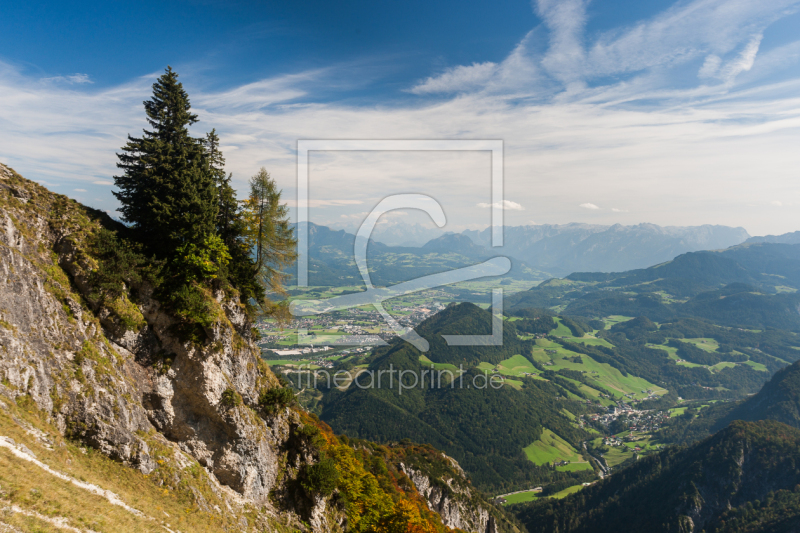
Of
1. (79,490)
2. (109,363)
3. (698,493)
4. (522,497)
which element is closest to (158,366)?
(109,363)

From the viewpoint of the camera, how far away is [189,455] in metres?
24.1

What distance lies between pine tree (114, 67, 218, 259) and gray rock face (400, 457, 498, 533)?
66.3 meters

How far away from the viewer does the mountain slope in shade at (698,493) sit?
12900cm

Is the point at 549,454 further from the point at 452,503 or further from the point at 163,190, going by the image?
the point at 163,190

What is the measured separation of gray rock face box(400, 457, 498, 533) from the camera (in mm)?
75375

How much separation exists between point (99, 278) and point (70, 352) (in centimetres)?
454

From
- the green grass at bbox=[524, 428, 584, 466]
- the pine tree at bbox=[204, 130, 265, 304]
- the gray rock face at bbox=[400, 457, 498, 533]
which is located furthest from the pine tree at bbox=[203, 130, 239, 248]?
the green grass at bbox=[524, 428, 584, 466]

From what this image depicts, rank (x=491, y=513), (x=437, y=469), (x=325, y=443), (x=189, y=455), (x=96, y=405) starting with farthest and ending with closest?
(x=491, y=513), (x=437, y=469), (x=325, y=443), (x=189, y=455), (x=96, y=405)

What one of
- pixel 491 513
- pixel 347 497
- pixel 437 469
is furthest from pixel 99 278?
pixel 491 513

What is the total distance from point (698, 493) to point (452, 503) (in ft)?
403

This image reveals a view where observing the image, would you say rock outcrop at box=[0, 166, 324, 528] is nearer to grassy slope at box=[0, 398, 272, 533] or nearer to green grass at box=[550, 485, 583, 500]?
grassy slope at box=[0, 398, 272, 533]

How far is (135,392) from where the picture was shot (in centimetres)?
2142

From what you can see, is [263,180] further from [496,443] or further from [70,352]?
[496,443]

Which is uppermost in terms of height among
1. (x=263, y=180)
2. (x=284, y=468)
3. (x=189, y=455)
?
(x=263, y=180)
